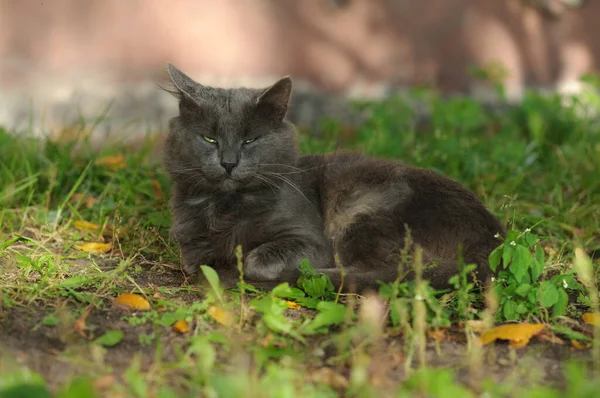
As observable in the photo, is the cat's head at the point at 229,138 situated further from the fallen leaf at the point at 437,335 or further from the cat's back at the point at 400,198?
the fallen leaf at the point at 437,335

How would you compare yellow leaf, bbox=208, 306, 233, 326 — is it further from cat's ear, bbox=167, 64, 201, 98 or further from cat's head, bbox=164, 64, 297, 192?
cat's ear, bbox=167, 64, 201, 98

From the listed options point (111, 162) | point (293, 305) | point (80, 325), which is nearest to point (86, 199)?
point (111, 162)

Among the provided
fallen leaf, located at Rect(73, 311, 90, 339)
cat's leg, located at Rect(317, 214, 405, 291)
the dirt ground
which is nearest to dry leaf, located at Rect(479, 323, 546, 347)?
the dirt ground

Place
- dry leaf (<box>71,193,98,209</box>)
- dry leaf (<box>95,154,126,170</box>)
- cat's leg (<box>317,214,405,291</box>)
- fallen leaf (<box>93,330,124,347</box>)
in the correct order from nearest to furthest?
fallen leaf (<box>93,330,124,347</box>)
cat's leg (<box>317,214,405,291</box>)
dry leaf (<box>71,193,98,209</box>)
dry leaf (<box>95,154,126,170</box>)

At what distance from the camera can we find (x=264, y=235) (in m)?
3.07

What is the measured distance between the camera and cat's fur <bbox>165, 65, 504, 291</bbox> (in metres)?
2.86

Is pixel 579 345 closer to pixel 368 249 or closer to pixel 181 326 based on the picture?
pixel 368 249

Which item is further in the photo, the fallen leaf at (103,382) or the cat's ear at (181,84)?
the cat's ear at (181,84)

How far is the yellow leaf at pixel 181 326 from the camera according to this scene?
242 cm

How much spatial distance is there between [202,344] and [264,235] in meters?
1.01

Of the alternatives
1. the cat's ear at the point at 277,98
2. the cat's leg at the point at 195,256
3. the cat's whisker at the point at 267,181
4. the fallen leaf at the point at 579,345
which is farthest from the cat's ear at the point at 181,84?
the fallen leaf at the point at 579,345

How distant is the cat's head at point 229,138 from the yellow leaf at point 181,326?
728mm

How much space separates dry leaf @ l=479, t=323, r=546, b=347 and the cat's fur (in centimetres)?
36

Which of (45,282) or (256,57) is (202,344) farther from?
(256,57)
